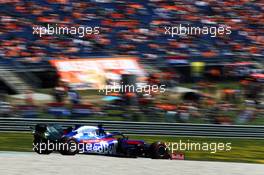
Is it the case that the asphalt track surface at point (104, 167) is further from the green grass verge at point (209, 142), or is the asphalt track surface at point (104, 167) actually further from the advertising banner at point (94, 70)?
the advertising banner at point (94, 70)

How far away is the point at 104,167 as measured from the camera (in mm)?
8375

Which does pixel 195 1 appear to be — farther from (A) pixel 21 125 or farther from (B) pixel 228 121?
(A) pixel 21 125

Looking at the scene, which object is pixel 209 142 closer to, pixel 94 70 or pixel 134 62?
pixel 134 62

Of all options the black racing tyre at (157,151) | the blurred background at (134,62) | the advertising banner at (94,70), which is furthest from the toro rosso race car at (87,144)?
the advertising banner at (94,70)

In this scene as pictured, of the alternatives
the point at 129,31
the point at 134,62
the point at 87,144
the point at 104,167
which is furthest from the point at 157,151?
the point at 129,31

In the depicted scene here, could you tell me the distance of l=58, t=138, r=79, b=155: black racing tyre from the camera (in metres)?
10.1

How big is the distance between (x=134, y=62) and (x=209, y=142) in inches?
131

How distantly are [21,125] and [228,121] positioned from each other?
199 inches

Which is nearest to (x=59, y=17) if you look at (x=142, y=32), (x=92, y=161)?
(x=142, y=32)

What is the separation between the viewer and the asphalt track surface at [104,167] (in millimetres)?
7859

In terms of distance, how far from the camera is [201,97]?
13.5 m

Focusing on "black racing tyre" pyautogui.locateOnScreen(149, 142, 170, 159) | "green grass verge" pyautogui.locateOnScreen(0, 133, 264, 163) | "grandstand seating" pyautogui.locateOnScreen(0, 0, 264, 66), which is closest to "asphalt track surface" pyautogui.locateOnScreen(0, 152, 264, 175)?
"black racing tyre" pyautogui.locateOnScreen(149, 142, 170, 159)

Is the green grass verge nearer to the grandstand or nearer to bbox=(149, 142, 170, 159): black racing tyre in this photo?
bbox=(149, 142, 170, 159): black racing tyre

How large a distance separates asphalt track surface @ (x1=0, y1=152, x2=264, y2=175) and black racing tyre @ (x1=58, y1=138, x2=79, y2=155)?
13.1 inches
